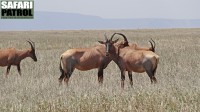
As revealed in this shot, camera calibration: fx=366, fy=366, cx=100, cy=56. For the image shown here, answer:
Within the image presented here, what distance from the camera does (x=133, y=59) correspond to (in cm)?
1246

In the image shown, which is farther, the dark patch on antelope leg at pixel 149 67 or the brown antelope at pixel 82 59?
the brown antelope at pixel 82 59

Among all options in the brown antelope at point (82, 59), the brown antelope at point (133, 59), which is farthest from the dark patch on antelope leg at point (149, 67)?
the brown antelope at point (82, 59)

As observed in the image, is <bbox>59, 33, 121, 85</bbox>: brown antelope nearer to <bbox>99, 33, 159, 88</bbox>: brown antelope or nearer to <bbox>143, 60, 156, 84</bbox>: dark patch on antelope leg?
<bbox>99, 33, 159, 88</bbox>: brown antelope

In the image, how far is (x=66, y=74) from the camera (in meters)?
13.4

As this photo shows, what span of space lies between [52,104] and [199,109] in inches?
109

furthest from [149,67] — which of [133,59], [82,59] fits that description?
[82,59]

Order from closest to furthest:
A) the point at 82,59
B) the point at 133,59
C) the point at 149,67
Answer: the point at 149,67
the point at 133,59
the point at 82,59

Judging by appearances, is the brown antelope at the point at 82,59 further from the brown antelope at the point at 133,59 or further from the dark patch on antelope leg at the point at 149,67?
the dark patch on antelope leg at the point at 149,67

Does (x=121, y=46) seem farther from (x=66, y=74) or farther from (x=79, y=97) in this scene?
(x=79, y=97)

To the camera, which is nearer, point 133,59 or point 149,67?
point 149,67

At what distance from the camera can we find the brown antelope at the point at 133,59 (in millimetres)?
12180

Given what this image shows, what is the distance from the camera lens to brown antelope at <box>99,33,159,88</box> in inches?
480

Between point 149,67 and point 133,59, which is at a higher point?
point 133,59

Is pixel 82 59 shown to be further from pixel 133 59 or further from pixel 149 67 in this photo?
pixel 149 67
